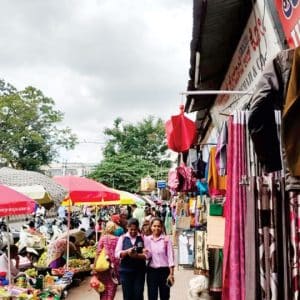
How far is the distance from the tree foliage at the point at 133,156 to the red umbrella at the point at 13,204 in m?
33.3

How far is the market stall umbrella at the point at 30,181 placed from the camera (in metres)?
8.48

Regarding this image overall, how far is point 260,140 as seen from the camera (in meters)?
2.60

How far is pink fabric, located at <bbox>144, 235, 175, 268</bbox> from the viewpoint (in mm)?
7207

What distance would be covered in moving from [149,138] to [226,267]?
140ft

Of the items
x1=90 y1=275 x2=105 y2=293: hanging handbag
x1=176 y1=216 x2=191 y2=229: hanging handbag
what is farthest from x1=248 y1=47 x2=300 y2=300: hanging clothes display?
x1=176 y1=216 x2=191 y2=229: hanging handbag

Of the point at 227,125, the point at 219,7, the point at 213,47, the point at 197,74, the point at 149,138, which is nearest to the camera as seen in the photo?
the point at 227,125

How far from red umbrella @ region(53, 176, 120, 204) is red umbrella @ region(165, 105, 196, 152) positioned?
408cm

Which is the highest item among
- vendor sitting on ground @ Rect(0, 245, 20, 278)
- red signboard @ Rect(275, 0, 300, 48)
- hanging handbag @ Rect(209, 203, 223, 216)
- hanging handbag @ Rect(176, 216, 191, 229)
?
red signboard @ Rect(275, 0, 300, 48)

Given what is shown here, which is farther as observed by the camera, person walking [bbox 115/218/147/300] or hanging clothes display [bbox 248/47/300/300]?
person walking [bbox 115/218/147/300]

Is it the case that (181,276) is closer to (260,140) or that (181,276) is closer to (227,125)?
(227,125)

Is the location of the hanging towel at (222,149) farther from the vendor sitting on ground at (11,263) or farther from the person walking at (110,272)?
the vendor sitting on ground at (11,263)

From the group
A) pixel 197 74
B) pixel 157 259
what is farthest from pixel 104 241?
pixel 197 74

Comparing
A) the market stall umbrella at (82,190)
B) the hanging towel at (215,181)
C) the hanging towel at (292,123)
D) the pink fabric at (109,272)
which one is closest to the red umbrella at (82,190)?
the market stall umbrella at (82,190)

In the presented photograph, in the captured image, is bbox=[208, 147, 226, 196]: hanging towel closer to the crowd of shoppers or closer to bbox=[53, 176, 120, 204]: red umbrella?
the crowd of shoppers
